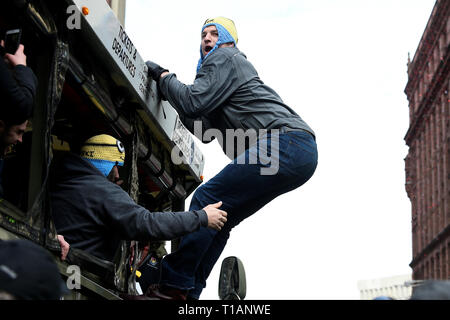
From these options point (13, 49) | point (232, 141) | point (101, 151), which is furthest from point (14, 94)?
point (232, 141)

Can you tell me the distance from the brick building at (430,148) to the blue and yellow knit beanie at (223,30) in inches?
2376

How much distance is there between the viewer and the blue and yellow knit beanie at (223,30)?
5559mm

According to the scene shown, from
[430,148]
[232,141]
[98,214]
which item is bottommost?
[98,214]

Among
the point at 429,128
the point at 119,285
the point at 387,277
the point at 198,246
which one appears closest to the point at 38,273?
the point at 198,246

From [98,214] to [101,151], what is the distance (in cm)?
48

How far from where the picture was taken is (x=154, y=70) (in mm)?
6098

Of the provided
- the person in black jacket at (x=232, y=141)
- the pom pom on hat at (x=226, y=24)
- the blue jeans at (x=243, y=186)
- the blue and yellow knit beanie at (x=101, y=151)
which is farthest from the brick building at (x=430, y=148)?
the blue and yellow knit beanie at (x=101, y=151)

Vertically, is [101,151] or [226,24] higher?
[226,24]

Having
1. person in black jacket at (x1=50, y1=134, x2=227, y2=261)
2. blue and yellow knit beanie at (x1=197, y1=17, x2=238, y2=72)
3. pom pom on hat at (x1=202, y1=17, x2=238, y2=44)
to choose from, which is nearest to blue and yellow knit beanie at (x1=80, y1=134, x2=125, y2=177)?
person in black jacket at (x1=50, y1=134, x2=227, y2=261)

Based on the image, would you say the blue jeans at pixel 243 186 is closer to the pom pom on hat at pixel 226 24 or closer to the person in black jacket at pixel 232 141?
the person in black jacket at pixel 232 141

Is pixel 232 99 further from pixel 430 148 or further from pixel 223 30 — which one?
pixel 430 148
